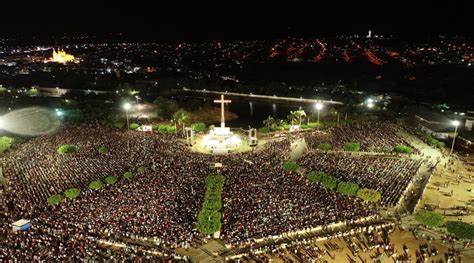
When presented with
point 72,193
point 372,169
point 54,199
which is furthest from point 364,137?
point 54,199

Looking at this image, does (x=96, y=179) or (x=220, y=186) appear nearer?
(x=220, y=186)

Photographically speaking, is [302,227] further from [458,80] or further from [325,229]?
[458,80]

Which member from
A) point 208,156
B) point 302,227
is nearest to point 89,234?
point 302,227

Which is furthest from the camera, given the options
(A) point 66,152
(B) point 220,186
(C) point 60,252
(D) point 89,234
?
(A) point 66,152

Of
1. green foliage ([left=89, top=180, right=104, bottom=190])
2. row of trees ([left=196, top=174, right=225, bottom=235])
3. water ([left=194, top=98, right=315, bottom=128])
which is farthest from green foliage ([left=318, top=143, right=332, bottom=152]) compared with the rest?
water ([left=194, top=98, right=315, bottom=128])

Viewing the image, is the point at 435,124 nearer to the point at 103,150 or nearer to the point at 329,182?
the point at 329,182

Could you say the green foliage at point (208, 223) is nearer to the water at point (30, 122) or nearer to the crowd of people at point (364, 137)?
the crowd of people at point (364, 137)

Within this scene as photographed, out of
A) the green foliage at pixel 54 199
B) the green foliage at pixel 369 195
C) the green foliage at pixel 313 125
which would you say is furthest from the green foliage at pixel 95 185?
the green foliage at pixel 313 125
